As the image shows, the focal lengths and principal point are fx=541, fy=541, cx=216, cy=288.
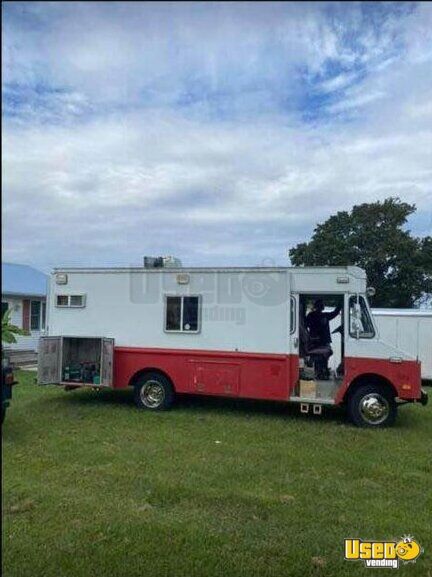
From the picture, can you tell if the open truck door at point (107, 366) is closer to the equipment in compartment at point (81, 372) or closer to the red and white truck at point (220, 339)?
the red and white truck at point (220, 339)

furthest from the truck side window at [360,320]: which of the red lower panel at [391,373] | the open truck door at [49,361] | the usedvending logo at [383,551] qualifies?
the open truck door at [49,361]

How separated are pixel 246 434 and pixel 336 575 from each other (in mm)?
4643

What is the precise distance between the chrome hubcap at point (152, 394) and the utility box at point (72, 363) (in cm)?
66

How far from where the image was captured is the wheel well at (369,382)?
29.9 ft

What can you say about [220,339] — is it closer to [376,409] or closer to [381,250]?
[376,409]

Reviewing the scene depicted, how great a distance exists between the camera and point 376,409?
909 cm

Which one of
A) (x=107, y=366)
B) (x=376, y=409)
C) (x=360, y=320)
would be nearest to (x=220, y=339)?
(x=107, y=366)

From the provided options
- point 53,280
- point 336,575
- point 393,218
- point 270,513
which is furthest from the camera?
point 393,218

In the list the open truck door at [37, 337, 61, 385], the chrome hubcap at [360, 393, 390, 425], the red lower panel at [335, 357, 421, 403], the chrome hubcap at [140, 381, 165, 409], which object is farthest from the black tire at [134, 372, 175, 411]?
the chrome hubcap at [360, 393, 390, 425]

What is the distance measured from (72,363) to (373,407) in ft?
18.7

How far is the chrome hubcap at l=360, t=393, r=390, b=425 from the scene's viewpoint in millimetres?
9078

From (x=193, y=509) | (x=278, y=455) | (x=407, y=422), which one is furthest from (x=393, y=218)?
(x=193, y=509)

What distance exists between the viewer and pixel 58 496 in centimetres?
513

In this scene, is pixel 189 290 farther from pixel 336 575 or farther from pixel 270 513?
pixel 336 575
